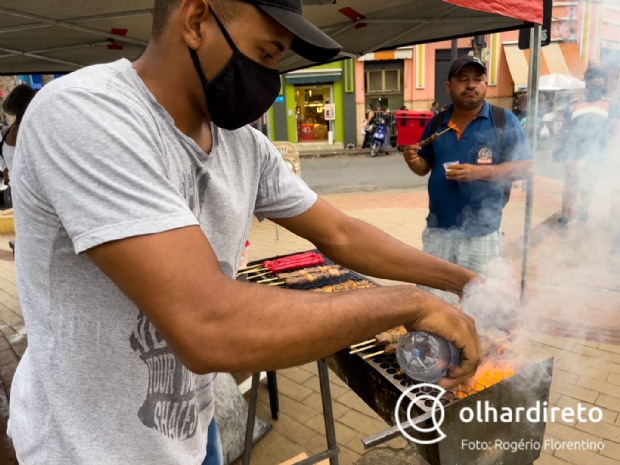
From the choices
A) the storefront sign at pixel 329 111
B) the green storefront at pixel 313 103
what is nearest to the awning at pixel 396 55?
the green storefront at pixel 313 103

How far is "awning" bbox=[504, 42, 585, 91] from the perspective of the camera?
12938 mm

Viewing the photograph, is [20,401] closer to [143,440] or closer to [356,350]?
[143,440]

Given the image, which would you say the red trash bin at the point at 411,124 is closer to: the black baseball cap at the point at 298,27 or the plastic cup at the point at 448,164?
the plastic cup at the point at 448,164

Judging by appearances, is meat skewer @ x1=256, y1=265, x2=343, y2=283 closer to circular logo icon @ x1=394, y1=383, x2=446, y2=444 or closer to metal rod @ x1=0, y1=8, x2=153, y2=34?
circular logo icon @ x1=394, y1=383, x2=446, y2=444

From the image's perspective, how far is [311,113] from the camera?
2542 centimetres

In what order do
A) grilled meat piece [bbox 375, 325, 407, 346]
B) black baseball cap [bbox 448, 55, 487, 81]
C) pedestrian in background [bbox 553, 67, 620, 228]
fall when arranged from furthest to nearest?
pedestrian in background [bbox 553, 67, 620, 228], black baseball cap [bbox 448, 55, 487, 81], grilled meat piece [bbox 375, 325, 407, 346]

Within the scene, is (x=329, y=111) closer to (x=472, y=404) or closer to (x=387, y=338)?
(x=387, y=338)

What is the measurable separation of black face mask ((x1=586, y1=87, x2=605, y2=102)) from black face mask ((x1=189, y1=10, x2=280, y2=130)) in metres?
4.31

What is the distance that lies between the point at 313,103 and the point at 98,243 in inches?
1003

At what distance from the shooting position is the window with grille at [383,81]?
2381 cm

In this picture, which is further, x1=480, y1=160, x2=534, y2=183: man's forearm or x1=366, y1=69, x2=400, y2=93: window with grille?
x1=366, y1=69, x2=400, y2=93: window with grille

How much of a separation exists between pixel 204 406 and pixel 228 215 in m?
0.61

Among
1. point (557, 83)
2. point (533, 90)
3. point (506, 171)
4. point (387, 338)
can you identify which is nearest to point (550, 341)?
point (506, 171)

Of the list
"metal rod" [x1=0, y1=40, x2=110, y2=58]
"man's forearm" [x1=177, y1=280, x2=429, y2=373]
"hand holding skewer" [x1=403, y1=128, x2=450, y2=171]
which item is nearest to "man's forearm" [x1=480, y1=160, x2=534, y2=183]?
"hand holding skewer" [x1=403, y1=128, x2=450, y2=171]
